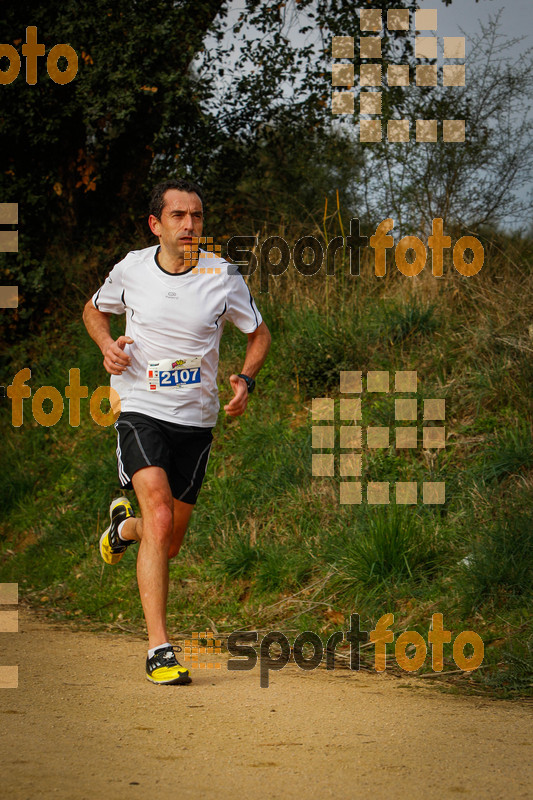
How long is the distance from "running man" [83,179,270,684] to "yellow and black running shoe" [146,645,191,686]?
0.71 feet

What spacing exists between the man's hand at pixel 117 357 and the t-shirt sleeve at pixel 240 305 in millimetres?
655

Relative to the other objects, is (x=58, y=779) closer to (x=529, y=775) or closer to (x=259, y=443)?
(x=529, y=775)

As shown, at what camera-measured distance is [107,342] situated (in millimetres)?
5074

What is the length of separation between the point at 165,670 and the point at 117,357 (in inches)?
63.6

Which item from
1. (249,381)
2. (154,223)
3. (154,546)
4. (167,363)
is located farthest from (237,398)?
(154,223)

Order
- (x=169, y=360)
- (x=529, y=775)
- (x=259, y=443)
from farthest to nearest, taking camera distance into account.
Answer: (x=259, y=443) < (x=169, y=360) < (x=529, y=775)

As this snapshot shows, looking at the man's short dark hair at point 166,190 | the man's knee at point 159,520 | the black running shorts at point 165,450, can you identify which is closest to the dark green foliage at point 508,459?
the black running shorts at point 165,450

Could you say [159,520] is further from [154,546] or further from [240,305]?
[240,305]

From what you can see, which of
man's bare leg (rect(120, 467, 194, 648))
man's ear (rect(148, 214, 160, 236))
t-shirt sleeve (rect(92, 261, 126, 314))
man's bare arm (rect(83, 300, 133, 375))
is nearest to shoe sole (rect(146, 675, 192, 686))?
man's bare leg (rect(120, 467, 194, 648))

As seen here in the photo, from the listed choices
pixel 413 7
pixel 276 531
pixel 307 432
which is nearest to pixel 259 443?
pixel 307 432

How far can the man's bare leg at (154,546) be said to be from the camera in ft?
14.9

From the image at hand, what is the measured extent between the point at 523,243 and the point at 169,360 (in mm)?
5472

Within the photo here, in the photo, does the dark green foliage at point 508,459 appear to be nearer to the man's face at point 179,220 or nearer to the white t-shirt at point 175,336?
the white t-shirt at point 175,336

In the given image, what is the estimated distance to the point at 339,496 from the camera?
6879 mm
